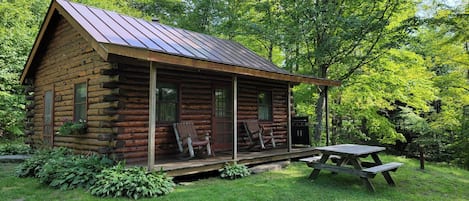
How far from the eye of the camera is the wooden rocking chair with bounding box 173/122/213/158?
7.29 m

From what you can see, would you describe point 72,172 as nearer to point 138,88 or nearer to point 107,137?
point 107,137

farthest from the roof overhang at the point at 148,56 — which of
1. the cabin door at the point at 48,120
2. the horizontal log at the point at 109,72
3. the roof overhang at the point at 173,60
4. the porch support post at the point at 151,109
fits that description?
the cabin door at the point at 48,120

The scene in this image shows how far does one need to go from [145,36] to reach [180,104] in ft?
6.06

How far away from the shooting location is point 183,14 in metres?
19.0

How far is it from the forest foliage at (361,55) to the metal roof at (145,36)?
3489 millimetres

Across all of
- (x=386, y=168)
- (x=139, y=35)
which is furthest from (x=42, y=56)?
(x=386, y=168)

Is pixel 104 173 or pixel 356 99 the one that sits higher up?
pixel 356 99

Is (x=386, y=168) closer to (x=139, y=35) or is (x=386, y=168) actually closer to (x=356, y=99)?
(x=139, y=35)

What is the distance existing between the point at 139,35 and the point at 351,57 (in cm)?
783

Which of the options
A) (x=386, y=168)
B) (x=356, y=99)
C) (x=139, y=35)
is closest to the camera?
(x=386, y=168)

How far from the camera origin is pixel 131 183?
524 cm

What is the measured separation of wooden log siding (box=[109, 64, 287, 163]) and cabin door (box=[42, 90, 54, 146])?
3.25m

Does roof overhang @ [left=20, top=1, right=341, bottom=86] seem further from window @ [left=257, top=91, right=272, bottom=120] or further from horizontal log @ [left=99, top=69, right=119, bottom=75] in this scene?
window @ [left=257, top=91, right=272, bottom=120]

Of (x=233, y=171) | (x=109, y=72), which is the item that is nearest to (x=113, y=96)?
(x=109, y=72)
